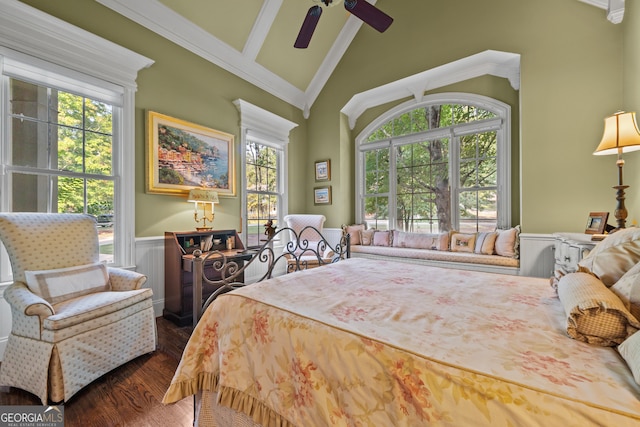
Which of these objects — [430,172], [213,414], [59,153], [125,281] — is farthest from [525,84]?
[59,153]

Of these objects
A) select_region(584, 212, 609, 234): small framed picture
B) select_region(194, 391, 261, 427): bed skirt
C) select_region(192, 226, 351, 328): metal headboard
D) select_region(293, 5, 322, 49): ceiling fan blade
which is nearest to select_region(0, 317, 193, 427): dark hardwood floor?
select_region(194, 391, 261, 427): bed skirt

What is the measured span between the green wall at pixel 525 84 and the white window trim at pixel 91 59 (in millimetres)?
111

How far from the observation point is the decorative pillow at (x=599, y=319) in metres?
0.81

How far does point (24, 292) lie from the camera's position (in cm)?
173

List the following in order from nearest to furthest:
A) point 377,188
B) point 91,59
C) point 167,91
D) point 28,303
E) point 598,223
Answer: point 28,303
point 598,223
point 91,59
point 167,91
point 377,188

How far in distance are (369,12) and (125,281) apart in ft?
10.2

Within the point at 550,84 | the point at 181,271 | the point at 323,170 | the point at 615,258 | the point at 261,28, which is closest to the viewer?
the point at 615,258

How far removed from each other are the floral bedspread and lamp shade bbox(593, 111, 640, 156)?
1567mm

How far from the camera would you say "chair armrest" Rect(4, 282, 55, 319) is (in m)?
1.59

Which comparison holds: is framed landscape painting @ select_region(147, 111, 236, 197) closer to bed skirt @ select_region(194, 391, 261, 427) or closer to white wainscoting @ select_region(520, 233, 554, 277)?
bed skirt @ select_region(194, 391, 261, 427)

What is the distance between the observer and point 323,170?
497 centimetres

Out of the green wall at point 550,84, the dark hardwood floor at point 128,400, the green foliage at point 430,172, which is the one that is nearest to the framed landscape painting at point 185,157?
the dark hardwood floor at point 128,400

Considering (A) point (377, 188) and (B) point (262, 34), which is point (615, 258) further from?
(B) point (262, 34)

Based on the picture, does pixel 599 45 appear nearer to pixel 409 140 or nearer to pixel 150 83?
pixel 409 140
